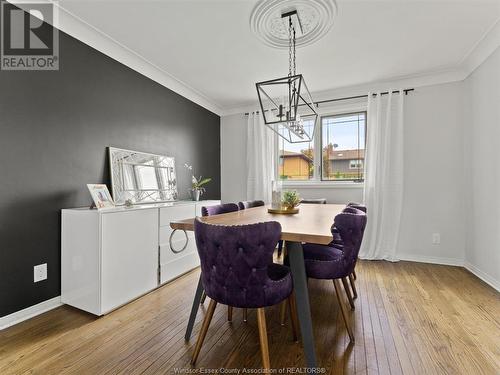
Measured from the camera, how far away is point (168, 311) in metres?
1.99

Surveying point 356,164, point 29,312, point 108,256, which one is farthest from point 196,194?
point 356,164

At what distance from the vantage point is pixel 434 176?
10.7 ft

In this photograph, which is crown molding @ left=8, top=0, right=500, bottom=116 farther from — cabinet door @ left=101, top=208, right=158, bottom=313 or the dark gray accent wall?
cabinet door @ left=101, top=208, right=158, bottom=313

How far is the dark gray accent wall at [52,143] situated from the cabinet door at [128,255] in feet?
1.67

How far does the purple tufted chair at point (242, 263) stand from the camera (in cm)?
116

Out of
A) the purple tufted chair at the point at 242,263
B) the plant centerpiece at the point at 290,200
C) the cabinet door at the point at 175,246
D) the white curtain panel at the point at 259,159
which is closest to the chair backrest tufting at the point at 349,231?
the purple tufted chair at the point at 242,263

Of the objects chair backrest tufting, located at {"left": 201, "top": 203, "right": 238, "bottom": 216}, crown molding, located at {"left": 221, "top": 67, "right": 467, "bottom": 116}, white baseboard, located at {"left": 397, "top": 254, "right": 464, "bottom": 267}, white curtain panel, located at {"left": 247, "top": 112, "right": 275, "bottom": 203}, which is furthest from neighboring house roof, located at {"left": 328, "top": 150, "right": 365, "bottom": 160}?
chair backrest tufting, located at {"left": 201, "top": 203, "right": 238, "bottom": 216}

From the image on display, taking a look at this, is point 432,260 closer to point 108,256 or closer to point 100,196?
point 108,256

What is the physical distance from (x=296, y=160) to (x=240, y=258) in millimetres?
3263

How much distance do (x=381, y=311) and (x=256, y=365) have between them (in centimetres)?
120

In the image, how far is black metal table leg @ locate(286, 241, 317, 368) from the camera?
1.27 m

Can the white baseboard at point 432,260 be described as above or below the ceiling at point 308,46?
below

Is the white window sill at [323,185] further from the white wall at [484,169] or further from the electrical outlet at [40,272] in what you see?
the electrical outlet at [40,272]

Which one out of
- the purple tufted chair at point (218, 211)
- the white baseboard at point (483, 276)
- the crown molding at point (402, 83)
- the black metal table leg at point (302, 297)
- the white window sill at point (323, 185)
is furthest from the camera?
the white window sill at point (323, 185)
